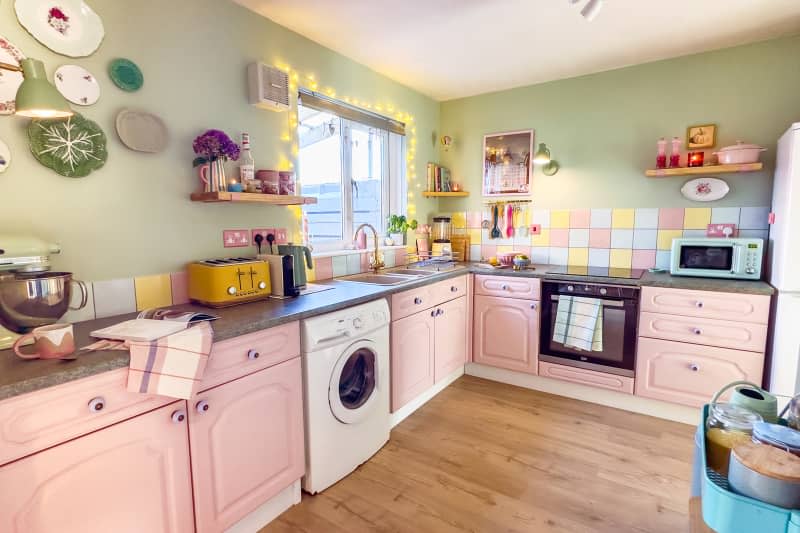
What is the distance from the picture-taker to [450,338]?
289 centimetres

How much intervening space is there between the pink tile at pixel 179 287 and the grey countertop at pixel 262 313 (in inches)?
3.0

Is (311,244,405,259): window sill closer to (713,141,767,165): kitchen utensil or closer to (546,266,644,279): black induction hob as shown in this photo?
(546,266,644,279): black induction hob

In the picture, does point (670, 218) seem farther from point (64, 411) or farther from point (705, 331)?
point (64, 411)

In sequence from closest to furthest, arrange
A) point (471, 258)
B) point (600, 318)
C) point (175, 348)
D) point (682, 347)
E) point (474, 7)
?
point (175, 348), point (474, 7), point (682, 347), point (600, 318), point (471, 258)

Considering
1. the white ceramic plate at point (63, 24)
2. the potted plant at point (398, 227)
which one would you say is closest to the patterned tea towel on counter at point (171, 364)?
the white ceramic plate at point (63, 24)

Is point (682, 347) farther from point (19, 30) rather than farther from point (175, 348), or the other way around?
point (19, 30)

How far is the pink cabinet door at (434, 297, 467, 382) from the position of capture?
275 cm

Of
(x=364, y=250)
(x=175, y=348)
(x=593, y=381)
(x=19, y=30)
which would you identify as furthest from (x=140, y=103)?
(x=593, y=381)

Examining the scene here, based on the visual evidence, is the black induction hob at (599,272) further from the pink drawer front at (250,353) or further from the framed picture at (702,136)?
the pink drawer front at (250,353)

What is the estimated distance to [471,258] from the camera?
3.67 meters

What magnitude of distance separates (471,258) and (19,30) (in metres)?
3.08

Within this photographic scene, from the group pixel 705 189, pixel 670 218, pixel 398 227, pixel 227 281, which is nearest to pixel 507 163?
pixel 398 227

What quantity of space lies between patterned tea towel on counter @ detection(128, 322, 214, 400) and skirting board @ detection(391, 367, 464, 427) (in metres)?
1.42

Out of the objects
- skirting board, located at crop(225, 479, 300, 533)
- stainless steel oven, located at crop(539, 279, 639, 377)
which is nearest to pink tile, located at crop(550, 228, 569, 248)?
stainless steel oven, located at crop(539, 279, 639, 377)
